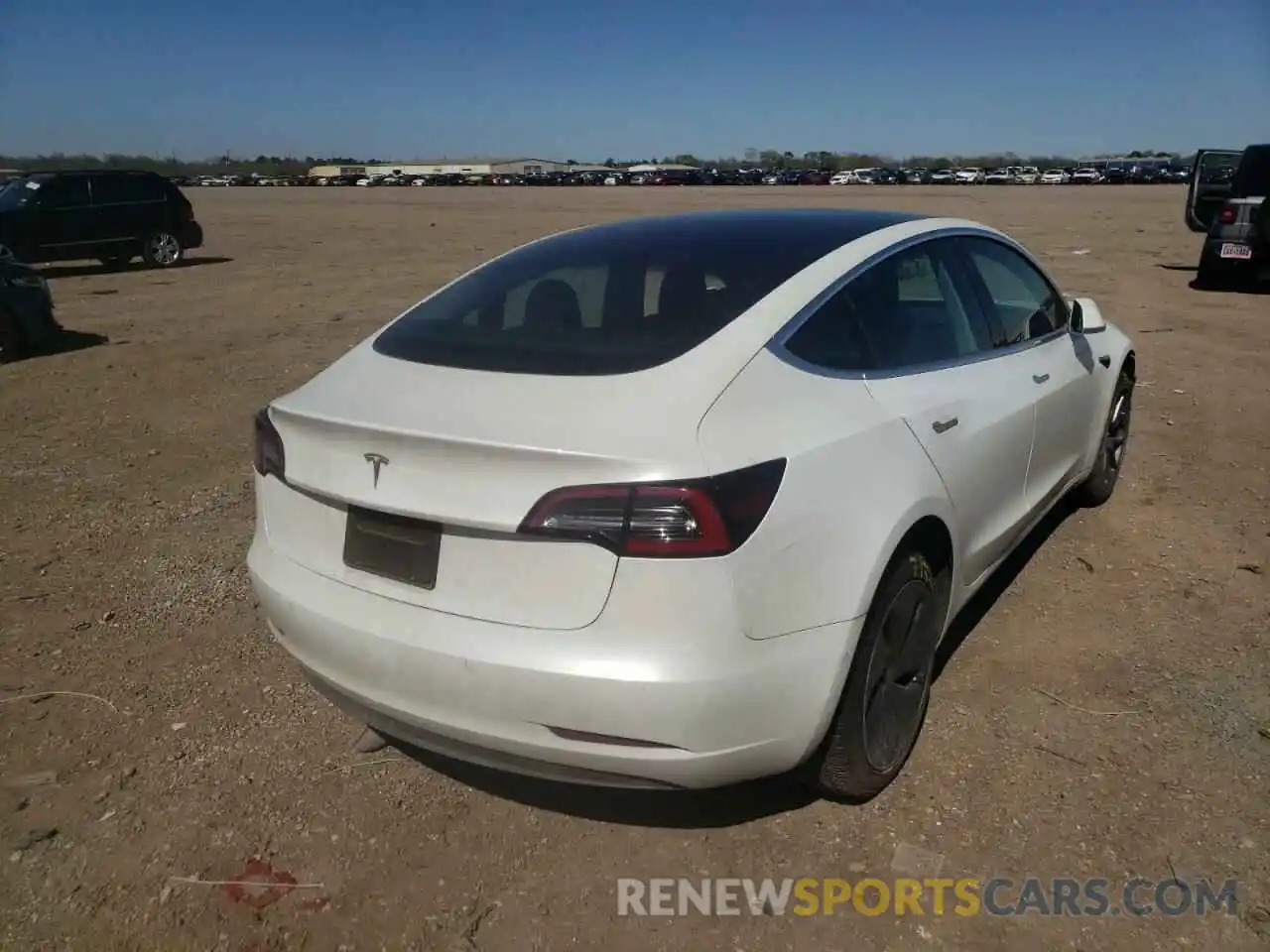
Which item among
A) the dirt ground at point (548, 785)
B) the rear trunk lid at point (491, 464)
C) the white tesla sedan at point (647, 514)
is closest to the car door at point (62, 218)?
the dirt ground at point (548, 785)

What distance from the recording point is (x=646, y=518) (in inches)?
83.4

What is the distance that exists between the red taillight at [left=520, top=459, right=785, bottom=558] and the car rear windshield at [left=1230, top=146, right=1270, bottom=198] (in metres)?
12.9

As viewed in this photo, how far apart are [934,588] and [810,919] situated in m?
1.06

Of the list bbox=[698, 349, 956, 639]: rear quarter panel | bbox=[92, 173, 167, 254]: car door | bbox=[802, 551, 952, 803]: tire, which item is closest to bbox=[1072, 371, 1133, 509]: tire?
bbox=[802, 551, 952, 803]: tire

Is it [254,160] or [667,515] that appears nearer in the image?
[667,515]

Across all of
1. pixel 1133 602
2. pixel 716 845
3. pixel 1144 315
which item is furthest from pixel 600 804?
pixel 1144 315

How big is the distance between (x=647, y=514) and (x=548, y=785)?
3.97 ft

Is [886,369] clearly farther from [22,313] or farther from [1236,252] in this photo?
[1236,252]

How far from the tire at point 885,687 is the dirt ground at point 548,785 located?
0.13 meters

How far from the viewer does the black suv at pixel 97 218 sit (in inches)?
630

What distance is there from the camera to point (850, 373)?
2729mm

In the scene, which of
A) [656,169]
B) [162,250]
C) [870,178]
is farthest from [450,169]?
[162,250]

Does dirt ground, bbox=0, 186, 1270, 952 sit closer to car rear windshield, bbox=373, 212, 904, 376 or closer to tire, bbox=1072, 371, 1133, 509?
tire, bbox=1072, 371, 1133, 509

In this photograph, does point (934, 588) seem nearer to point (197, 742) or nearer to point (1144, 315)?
point (197, 742)
